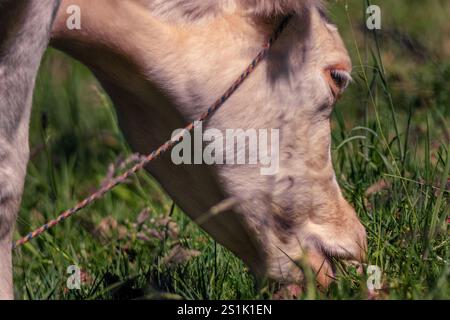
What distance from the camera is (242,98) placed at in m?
2.75

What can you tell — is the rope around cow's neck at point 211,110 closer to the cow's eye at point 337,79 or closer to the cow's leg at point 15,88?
the cow's eye at point 337,79

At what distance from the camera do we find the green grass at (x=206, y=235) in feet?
9.59

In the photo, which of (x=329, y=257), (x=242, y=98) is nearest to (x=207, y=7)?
(x=242, y=98)

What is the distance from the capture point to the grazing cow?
105 inches

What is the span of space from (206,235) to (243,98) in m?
1.01

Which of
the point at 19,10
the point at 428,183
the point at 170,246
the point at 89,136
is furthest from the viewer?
the point at 89,136

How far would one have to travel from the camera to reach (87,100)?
234 inches

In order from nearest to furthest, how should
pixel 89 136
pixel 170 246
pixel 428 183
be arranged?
1. pixel 428 183
2. pixel 170 246
3. pixel 89 136

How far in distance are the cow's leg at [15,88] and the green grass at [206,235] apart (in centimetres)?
41

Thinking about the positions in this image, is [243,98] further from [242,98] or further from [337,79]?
[337,79]

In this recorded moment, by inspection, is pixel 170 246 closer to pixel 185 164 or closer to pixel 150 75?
pixel 185 164
